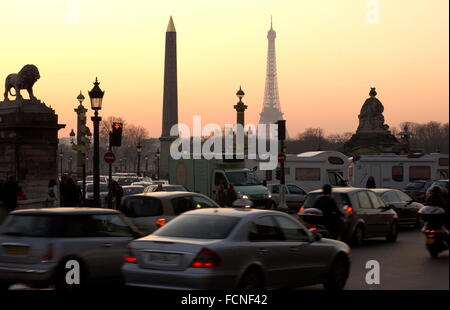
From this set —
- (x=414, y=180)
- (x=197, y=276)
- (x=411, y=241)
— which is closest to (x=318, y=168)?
(x=414, y=180)

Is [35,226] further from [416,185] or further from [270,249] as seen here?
[416,185]

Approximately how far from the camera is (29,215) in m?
12.9

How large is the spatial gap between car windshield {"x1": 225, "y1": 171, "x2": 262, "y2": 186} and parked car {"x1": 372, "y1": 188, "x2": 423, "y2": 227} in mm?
12271

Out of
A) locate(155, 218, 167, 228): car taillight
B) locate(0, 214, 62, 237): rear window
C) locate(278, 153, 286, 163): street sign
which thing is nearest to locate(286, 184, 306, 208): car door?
locate(278, 153, 286, 163): street sign

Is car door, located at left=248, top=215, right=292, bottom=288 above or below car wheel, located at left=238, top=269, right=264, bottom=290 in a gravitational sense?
above

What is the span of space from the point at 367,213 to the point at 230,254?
36.4 ft

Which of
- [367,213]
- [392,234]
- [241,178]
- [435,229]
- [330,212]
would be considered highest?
[241,178]

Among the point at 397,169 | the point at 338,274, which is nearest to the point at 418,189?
the point at 397,169

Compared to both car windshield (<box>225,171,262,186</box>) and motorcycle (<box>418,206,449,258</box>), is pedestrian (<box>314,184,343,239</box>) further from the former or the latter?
car windshield (<box>225,171,262,186</box>)

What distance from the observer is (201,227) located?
38.5ft

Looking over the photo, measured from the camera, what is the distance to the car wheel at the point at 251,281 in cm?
1120

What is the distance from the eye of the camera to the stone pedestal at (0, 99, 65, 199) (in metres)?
34.4

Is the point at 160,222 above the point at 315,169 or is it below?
below

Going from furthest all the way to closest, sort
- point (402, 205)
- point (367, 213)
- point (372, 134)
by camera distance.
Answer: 1. point (372, 134)
2. point (402, 205)
3. point (367, 213)
